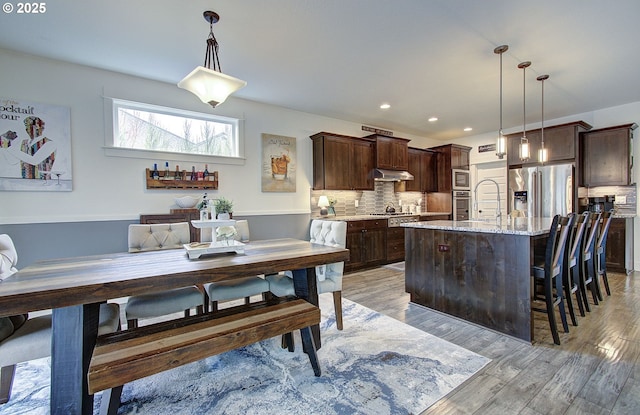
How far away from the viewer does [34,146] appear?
298cm

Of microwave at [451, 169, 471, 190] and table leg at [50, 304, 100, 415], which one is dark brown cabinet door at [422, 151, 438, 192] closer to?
microwave at [451, 169, 471, 190]

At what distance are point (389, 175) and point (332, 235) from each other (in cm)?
303

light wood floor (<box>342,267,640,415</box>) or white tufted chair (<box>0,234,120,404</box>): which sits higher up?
white tufted chair (<box>0,234,120,404</box>)

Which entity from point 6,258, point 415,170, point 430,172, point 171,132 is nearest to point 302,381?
point 6,258

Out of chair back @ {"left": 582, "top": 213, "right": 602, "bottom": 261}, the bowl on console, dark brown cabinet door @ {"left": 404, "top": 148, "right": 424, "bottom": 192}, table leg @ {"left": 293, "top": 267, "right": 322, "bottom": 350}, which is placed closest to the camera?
table leg @ {"left": 293, "top": 267, "right": 322, "bottom": 350}

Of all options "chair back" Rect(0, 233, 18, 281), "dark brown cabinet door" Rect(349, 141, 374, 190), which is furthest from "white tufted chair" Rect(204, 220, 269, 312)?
"dark brown cabinet door" Rect(349, 141, 374, 190)

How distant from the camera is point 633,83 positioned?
3848 millimetres

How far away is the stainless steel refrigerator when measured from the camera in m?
4.79

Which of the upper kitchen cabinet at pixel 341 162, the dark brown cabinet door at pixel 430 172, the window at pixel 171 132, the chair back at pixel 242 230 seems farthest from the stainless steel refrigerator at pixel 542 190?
the window at pixel 171 132

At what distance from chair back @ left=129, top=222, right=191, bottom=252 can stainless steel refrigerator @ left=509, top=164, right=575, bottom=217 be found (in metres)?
4.80

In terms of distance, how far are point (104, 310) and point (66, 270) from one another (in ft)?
1.32

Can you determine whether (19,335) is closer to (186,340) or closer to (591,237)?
(186,340)

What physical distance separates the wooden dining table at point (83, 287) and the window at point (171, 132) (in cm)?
208

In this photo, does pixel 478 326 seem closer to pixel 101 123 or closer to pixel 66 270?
pixel 66 270
